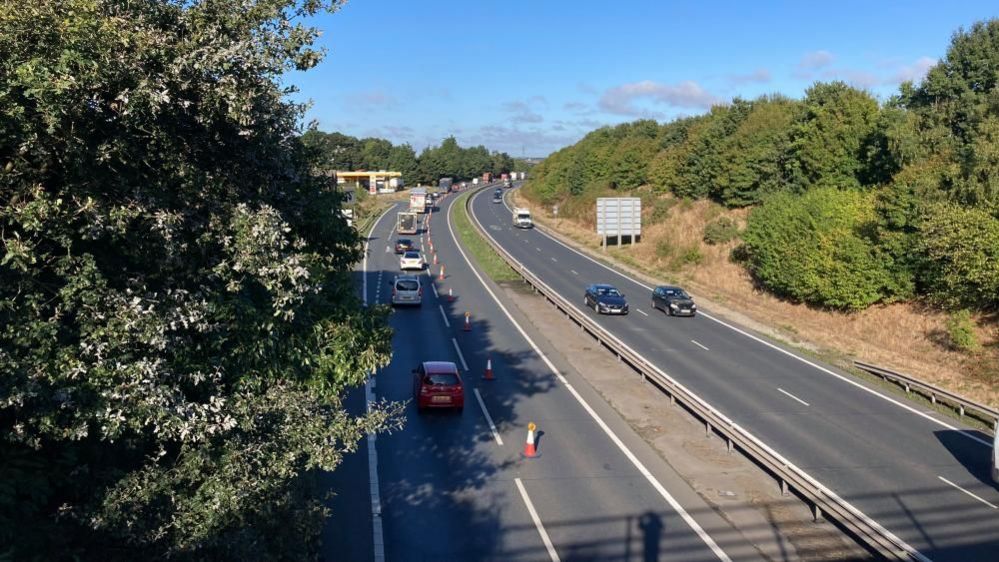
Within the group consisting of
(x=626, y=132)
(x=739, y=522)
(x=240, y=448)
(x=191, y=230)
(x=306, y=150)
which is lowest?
(x=739, y=522)

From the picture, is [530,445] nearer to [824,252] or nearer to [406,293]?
A: [406,293]

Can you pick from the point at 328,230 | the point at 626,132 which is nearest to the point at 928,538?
the point at 328,230

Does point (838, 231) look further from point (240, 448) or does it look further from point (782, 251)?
point (240, 448)

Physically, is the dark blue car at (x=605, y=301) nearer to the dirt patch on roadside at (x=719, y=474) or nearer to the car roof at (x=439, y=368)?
the dirt patch on roadside at (x=719, y=474)

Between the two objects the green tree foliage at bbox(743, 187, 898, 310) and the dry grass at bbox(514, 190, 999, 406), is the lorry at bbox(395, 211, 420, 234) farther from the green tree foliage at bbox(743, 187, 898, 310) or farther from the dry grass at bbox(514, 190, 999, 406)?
the green tree foliage at bbox(743, 187, 898, 310)

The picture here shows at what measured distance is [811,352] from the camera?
30.5 meters

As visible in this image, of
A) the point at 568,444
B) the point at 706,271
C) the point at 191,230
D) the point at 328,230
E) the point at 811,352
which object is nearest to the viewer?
the point at 191,230

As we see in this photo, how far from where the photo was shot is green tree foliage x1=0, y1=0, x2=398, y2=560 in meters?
7.52

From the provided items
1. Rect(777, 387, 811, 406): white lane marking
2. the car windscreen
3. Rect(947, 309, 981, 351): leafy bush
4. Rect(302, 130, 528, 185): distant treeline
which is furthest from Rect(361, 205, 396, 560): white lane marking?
Rect(302, 130, 528, 185): distant treeline

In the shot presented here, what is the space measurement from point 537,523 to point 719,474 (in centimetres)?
488

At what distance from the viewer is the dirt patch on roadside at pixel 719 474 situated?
13.8m

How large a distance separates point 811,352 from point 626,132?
75.2 meters

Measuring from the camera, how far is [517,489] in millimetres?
16094

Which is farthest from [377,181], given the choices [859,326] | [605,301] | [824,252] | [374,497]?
[374,497]
